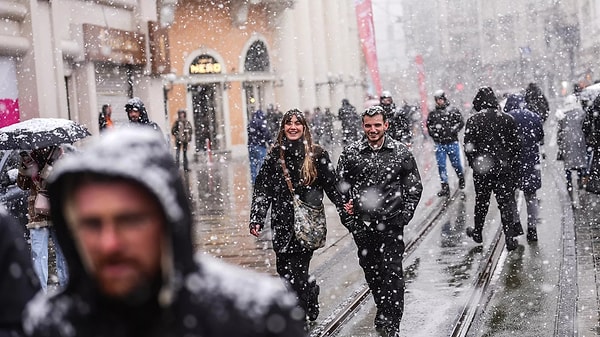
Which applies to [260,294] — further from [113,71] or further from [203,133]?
[203,133]

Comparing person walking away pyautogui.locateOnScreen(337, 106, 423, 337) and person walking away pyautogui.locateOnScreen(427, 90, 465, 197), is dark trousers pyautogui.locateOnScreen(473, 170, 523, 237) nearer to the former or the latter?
person walking away pyautogui.locateOnScreen(337, 106, 423, 337)

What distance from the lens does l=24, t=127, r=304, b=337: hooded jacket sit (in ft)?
6.18

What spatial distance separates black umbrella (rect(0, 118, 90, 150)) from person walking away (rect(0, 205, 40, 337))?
19.6 ft

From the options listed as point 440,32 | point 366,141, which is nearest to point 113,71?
point 366,141

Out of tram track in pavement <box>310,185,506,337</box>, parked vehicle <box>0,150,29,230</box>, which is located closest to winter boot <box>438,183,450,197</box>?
tram track in pavement <box>310,185,506,337</box>

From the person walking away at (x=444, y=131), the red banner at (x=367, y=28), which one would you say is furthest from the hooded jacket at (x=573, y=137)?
the red banner at (x=367, y=28)

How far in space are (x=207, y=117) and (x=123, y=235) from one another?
1410 inches

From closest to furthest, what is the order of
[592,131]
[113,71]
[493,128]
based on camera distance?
[493,128] → [592,131] → [113,71]

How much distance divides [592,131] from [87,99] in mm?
12708

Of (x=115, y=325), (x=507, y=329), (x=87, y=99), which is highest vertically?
(x=87, y=99)

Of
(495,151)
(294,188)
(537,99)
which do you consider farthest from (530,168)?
(537,99)

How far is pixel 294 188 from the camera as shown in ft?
24.7

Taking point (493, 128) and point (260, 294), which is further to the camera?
point (493, 128)

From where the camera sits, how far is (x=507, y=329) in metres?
7.42
